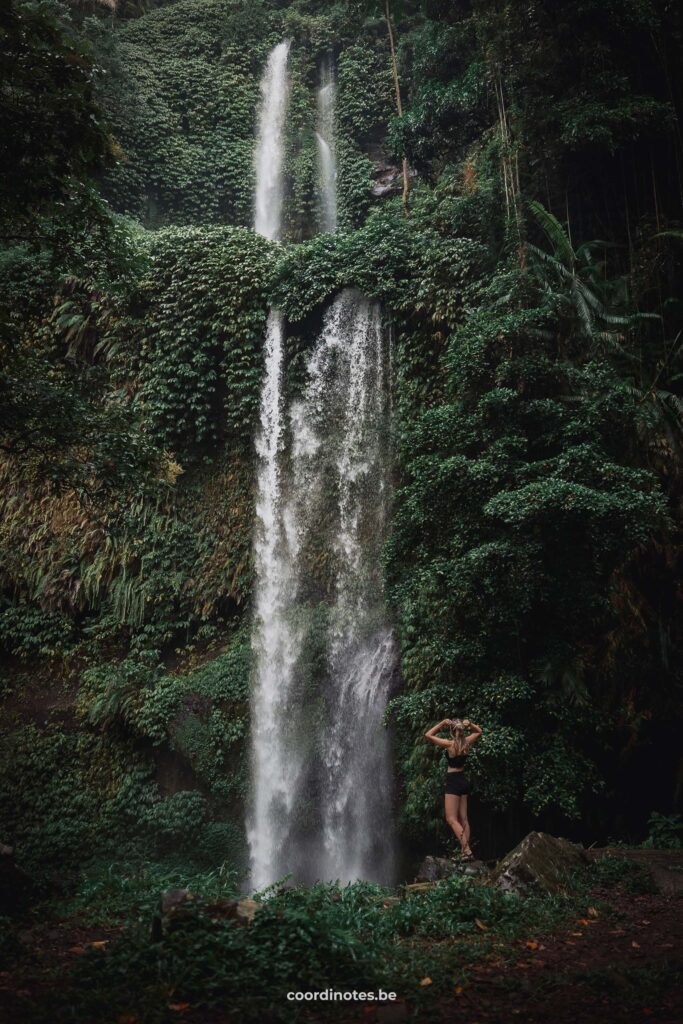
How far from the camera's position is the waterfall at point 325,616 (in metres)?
9.58

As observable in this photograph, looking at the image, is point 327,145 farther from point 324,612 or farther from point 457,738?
point 457,738

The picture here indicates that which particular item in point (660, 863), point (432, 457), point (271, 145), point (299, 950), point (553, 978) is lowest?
point (660, 863)

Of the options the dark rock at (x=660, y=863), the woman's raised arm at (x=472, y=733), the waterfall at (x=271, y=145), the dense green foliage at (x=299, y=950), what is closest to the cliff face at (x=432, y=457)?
the woman's raised arm at (x=472, y=733)

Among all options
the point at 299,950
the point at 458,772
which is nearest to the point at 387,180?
the point at 458,772

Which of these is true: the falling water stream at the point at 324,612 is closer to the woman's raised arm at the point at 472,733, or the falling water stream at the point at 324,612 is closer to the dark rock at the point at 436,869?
the dark rock at the point at 436,869

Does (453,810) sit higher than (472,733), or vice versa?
(472,733)

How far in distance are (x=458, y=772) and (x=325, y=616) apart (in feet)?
14.5

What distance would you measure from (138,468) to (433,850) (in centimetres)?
576

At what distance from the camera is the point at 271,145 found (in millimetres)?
21234

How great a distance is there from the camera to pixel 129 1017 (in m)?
3.27

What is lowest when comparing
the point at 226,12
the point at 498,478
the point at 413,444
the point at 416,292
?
the point at 498,478

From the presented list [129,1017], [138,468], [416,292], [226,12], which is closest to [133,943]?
[129,1017]

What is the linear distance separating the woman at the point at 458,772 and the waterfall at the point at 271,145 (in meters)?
16.9

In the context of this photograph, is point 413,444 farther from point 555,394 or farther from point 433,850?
point 433,850
